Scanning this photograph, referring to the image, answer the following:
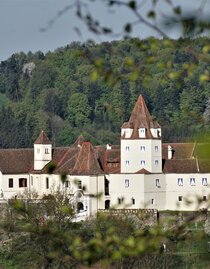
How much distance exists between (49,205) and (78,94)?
74.9 meters

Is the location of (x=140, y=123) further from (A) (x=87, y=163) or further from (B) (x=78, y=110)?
(B) (x=78, y=110)

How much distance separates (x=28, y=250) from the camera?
3916cm

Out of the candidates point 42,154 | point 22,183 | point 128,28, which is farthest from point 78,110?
point 128,28

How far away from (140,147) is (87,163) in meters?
2.23

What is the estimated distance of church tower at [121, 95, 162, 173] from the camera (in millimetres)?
51500

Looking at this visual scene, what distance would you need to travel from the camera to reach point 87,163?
5172cm

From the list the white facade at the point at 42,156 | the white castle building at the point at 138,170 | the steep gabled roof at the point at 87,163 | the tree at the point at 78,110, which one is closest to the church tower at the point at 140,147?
the white castle building at the point at 138,170

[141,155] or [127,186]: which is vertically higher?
[141,155]

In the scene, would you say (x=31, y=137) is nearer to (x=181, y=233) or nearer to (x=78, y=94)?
(x=78, y=94)

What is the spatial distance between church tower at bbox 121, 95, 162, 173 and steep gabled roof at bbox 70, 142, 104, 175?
1.12 meters

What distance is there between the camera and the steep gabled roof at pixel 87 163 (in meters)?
51.3

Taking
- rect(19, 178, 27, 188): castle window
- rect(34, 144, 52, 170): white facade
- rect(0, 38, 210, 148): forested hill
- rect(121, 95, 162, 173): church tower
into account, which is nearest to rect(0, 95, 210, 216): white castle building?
rect(121, 95, 162, 173): church tower

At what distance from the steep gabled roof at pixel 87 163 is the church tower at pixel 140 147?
3.66 feet

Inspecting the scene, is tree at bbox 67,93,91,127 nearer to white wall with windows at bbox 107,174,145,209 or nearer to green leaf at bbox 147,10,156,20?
white wall with windows at bbox 107,174,145,209
